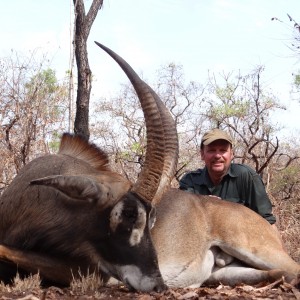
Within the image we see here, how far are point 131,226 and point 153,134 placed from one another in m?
0.85

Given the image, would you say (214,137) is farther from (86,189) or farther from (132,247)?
(132,247)

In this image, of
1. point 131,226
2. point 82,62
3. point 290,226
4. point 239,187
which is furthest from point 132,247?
point 290,226

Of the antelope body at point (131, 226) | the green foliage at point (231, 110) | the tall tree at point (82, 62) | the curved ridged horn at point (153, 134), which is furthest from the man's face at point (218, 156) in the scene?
the green foliage at point (231, 110)

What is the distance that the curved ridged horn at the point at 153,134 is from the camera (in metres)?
5.08

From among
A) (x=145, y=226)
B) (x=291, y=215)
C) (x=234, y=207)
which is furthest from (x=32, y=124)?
(x=145, y=226)

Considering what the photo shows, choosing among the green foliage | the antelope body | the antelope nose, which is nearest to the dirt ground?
the antelope nose

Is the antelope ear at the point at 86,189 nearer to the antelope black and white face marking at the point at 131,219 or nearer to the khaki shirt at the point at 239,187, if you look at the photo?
the antelope black and white face marking at the point at 131,219

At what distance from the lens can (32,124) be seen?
12664mm

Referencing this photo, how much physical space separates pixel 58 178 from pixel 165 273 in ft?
5.05

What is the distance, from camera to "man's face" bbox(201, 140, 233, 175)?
708cm

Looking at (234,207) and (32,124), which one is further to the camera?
(32,124)

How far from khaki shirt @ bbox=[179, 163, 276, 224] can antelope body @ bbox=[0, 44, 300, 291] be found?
77cm

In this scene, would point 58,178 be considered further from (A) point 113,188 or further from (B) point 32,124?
(B) point 32,124

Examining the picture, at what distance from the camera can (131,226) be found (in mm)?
4777
